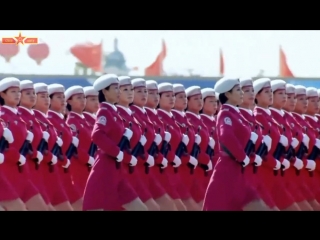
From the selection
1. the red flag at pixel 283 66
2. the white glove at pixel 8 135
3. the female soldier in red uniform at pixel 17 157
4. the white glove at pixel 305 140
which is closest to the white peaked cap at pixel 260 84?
the red flag at pixel 283 66

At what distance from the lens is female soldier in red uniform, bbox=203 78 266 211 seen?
24.5 feet

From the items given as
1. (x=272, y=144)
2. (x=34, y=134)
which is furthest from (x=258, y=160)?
(x=34, y=134)

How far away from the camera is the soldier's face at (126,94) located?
26.0 ft

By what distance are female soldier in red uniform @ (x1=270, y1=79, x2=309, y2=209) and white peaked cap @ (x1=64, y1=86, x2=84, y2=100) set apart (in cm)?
132

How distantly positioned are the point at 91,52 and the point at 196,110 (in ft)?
2.83

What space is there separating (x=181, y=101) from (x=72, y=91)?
777mm

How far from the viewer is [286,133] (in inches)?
325

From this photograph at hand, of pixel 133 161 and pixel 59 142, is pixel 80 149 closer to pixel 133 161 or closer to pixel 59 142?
pixel 59 142

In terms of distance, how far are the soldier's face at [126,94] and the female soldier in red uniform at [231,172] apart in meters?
0.69

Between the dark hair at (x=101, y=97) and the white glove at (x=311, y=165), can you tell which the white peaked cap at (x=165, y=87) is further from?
the white glove at (x=311, y=165)

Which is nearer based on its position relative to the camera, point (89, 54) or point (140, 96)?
point (140, 96)

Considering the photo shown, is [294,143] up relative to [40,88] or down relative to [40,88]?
down
